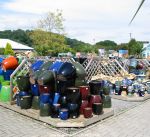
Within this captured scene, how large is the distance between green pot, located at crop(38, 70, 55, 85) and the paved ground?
1042 mm

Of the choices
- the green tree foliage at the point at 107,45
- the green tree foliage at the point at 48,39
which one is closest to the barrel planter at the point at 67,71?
the green tree foliage at the point at 48,39

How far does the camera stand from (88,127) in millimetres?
6715

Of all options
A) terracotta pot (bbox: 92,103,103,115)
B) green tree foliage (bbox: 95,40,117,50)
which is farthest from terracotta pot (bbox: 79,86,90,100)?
green tree foliage (bbox: 95,40,117,50)

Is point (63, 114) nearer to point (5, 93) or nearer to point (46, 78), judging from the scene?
point (46, 78)

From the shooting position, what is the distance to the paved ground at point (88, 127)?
615 centimetres

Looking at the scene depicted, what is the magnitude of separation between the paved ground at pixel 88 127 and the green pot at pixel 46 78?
1.04m

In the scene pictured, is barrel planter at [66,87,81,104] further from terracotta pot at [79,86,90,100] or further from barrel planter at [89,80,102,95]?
barrel planter at [89,80,102,95]

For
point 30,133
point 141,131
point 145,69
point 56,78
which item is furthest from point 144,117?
point 145,69

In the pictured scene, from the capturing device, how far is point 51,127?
663cm

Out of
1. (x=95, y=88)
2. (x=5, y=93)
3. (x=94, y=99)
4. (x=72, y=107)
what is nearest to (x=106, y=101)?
(x=95, y=88)

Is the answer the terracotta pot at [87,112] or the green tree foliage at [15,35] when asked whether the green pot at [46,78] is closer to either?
the terracotta pot at [87,112]

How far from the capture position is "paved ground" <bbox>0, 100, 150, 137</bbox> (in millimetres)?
6148

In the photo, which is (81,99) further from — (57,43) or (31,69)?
(57,43)

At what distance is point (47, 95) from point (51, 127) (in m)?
0.99
